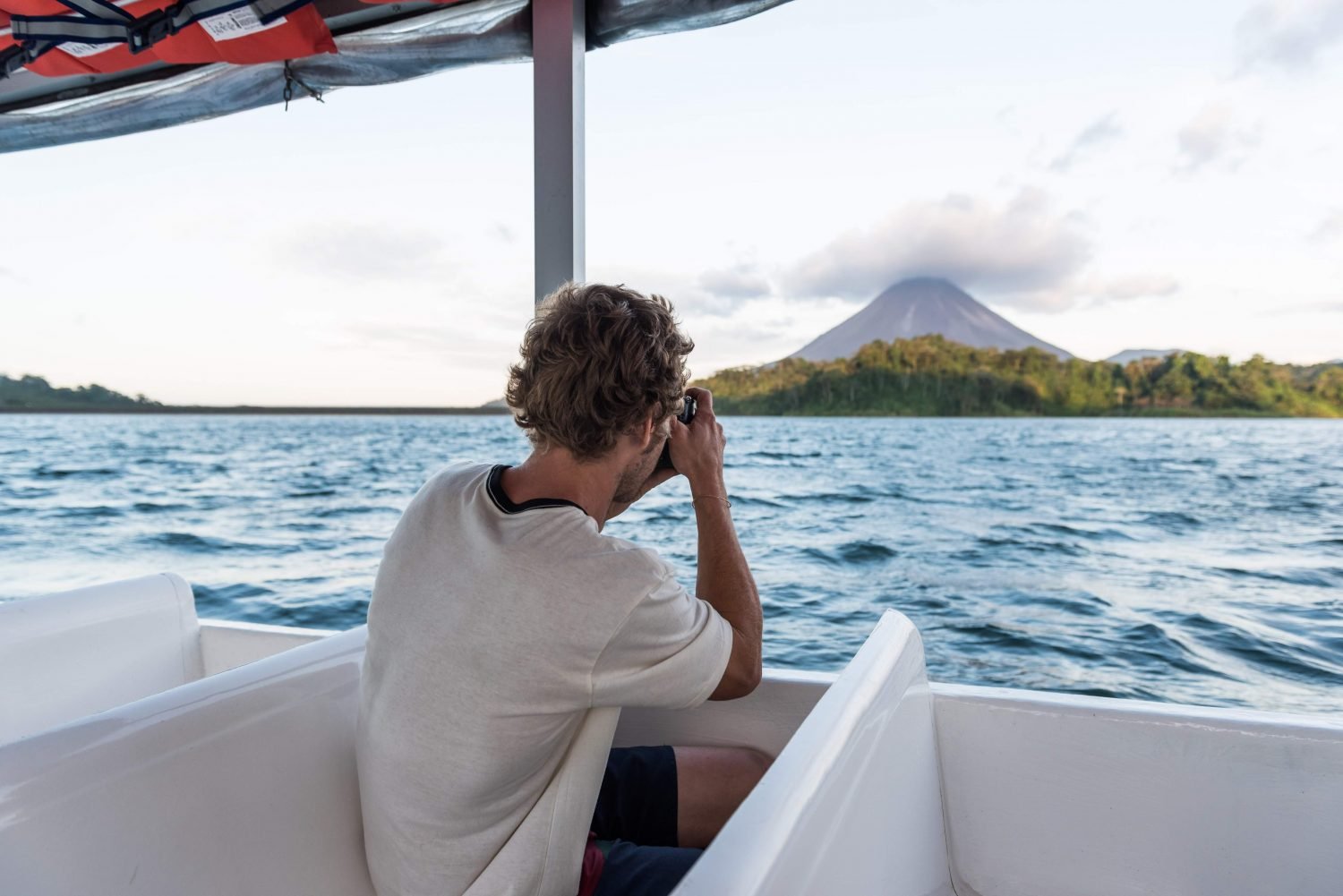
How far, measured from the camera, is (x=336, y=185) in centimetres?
2300

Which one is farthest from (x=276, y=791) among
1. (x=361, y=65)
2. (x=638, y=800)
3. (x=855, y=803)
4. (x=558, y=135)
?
(x=361, y=65)

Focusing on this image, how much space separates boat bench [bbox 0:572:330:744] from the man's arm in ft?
3.57

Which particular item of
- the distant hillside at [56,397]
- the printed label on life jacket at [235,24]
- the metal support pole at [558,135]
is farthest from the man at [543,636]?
the distant hillside at [56,397]

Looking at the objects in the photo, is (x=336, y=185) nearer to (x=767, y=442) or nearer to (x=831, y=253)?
(x=767, y=442)

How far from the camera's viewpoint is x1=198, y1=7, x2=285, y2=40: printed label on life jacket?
185cm

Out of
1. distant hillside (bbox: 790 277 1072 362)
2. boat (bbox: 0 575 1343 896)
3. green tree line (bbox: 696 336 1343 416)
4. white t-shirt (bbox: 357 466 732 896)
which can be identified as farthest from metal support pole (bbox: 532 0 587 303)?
distant hillside (bbox: 790 277 1072 362)

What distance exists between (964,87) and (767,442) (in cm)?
1109

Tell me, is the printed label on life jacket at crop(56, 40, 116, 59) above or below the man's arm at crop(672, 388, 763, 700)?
above

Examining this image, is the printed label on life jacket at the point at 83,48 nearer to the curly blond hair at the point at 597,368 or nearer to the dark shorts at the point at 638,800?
the curly blond hair at the point at 597,368

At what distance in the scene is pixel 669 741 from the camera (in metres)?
1.36

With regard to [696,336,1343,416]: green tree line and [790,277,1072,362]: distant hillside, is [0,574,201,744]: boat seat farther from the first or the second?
[790,277,1072,362]: distant hillside

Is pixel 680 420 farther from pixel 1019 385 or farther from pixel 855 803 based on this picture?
pixel 1019 385

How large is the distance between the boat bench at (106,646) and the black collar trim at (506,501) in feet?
3.42

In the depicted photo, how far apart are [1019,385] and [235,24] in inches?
1205
